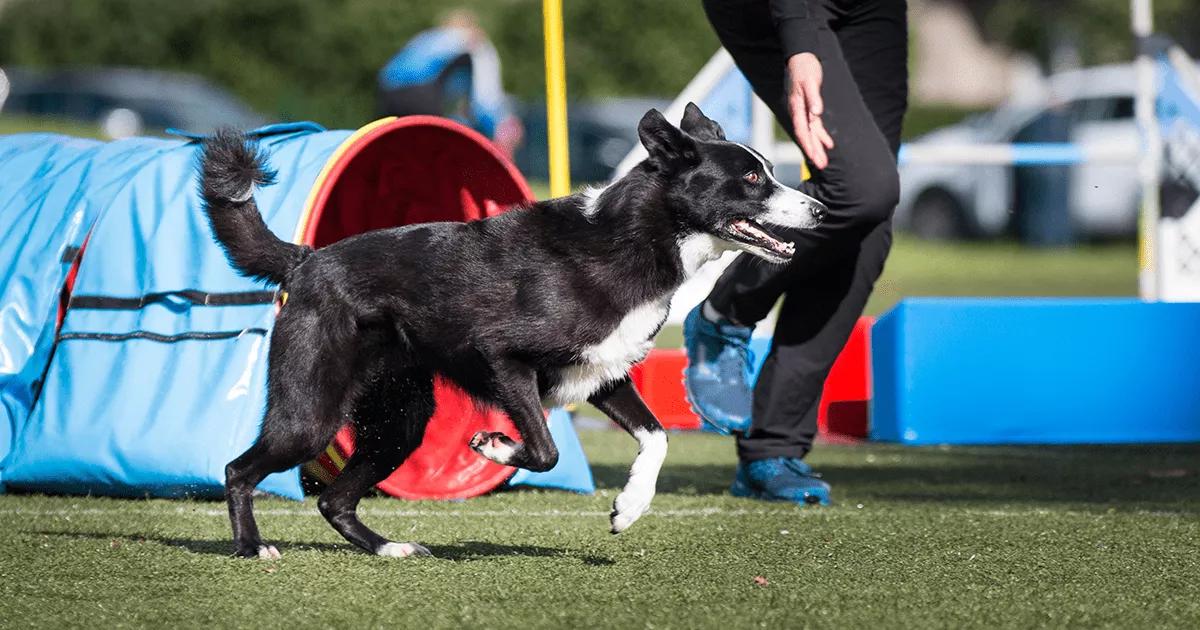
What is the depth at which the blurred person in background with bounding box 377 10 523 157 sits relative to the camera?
971cm

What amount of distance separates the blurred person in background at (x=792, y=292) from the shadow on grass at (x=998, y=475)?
0.93 feet

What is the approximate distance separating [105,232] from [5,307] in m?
0.43

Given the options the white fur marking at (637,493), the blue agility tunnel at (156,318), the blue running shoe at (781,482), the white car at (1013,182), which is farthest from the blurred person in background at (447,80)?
the white car at (1013,182)

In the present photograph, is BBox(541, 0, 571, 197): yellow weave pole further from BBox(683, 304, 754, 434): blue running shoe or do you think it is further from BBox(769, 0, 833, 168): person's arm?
BBox(769, 0, 833, 168): person's arm

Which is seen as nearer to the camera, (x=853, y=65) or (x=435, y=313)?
(x=435, y=313)

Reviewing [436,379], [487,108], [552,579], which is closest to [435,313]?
[436,379]

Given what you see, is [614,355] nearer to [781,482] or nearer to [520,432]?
[520,432]

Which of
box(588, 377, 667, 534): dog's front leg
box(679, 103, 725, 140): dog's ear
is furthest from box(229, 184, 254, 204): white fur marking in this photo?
box(679, 103, 725, 140): dog's ear

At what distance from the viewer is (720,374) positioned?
5.10 meters

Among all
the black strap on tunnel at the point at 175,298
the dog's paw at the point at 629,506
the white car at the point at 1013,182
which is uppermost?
the black strap on tunnel at the point at 175,298

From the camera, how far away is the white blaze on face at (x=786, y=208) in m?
4.23

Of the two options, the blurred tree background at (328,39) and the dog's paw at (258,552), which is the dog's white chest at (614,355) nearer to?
the dog's paw at (258,552)

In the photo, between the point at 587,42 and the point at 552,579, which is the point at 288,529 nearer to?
the point at 552,579

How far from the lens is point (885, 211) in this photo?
4805 mm
